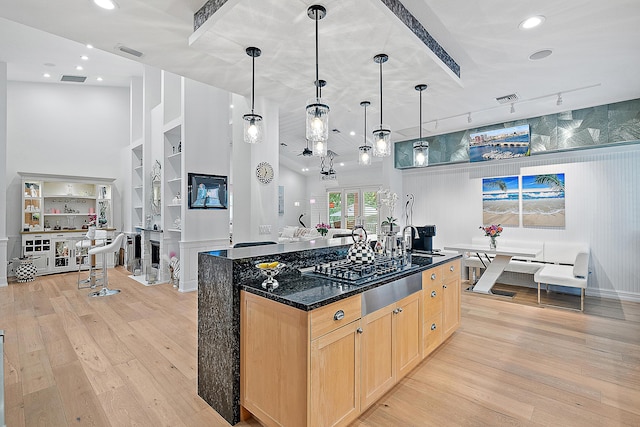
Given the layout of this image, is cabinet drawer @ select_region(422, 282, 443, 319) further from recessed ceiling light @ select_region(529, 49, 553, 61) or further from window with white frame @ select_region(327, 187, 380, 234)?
window with white frame @ select_region(327, 187, 380, 234)

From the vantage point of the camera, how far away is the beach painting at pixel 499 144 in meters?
5.61

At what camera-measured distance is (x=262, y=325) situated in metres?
1.93

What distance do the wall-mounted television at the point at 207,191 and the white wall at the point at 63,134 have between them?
4032mm

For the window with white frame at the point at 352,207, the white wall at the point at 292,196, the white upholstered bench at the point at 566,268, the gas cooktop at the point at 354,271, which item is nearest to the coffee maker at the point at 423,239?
the gas cooktop at the point at 354,271

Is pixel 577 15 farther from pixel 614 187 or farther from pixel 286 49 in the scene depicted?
pixel 614 187

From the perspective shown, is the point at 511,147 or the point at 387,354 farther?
the point at 511,147

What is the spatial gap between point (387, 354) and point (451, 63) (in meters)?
3.05

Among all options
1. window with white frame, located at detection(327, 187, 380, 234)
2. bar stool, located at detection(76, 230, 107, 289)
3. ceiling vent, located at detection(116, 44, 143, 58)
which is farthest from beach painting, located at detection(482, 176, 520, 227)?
bar stool, located at detection(76, 230, 107, 289)

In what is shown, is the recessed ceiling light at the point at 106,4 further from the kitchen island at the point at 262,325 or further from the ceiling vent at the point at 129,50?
the kitchen island at the point at 262,325

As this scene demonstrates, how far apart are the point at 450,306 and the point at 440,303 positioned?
0.33m

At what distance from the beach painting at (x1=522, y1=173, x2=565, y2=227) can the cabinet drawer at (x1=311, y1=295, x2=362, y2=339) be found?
5266 mm

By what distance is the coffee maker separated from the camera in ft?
13.0

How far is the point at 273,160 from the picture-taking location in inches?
199

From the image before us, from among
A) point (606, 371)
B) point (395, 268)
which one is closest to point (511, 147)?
point (606, 371)
